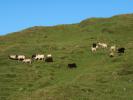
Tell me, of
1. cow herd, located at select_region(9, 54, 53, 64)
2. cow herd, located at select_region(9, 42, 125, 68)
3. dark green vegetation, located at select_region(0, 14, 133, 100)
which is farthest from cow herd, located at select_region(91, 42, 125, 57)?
cow herd, located at select_region(9, 54, 53, 64)

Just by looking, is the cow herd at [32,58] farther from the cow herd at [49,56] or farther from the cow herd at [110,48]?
the cow herd at [110,48]

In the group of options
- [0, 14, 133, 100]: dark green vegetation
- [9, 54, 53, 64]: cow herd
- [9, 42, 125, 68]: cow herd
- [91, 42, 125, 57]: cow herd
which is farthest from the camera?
[91, 42, 125, 57]: cow herd

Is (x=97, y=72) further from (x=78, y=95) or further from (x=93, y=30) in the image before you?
(x=93, y=30)

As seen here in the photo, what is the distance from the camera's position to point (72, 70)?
4656 cm

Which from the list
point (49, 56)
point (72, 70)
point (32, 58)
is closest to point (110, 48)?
point (49, 56)

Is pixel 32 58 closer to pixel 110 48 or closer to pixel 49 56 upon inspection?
pixel 49 56

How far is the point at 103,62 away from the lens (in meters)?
48.1

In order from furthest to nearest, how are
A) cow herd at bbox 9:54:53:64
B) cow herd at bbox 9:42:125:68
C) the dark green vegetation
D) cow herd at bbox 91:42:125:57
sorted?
cow herd at bbox 91:42:125:57 < cow herd at bbox 9:54:53:64 < cow herd at bbox 9:42:125:68 < the dark green vegetation


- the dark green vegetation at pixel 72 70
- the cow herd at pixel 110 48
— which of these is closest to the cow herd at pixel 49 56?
the cow herd at pixel 110 48

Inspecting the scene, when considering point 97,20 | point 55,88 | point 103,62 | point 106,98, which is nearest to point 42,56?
point 103,62

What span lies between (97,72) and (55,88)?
30.9ft

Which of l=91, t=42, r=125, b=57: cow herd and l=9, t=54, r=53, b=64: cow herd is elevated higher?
l=91, t=42, r=125, b=57: cow herd

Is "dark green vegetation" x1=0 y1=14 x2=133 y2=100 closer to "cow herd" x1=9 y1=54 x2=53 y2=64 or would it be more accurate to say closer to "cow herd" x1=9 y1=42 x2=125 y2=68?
"cow herd" x1=9 y1=42 x2=125 y2=68

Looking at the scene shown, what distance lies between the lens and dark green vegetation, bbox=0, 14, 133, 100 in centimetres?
3220
